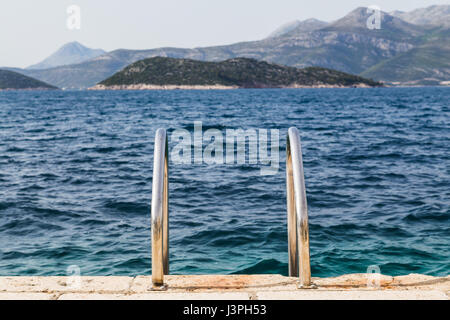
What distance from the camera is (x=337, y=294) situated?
11.1ft

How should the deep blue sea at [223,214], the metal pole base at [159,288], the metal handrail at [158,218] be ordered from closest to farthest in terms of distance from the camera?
the metal handrail at [158,218] → the metal pole base at [159,288] → the deep blue sea at [223,214]

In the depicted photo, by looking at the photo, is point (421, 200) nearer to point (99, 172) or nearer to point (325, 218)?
point (325, 218)

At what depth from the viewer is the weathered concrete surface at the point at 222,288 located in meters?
3.40

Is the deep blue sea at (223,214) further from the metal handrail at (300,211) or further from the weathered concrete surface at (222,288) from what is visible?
the metal handrail at (300,211)

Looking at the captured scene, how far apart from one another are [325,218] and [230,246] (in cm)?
263

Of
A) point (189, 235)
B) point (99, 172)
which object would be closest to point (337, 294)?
point (189, 235)

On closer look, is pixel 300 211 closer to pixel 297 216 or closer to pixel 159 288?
pixel 297 216

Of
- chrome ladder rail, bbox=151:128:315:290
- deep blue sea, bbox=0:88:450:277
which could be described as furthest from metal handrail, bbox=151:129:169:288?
deep blue sea, bbox=0:88:450:277

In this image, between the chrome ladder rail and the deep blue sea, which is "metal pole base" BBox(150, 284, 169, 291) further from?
the deep blue sea

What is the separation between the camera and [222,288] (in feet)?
12.2

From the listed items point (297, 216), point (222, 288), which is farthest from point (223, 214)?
point (297, 216)

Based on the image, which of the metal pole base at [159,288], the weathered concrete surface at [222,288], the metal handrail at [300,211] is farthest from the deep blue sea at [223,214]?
the metal handrail at [300,211]

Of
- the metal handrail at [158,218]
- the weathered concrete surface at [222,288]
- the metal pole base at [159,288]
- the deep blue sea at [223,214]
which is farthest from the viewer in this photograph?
the deep blue sea at [223,214]
